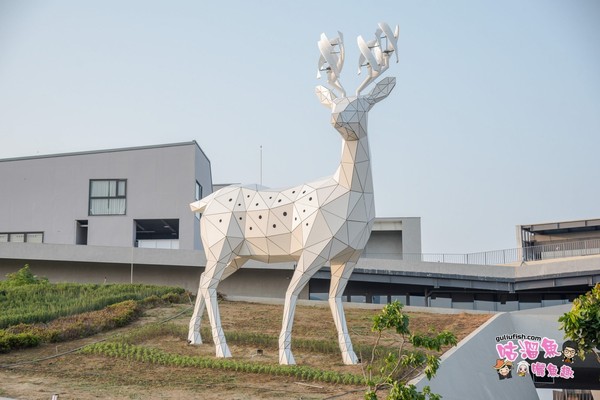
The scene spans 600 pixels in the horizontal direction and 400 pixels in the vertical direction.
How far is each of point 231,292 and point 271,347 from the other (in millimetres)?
15243

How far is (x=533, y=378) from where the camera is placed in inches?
946

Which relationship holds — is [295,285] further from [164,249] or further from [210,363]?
[164,249]

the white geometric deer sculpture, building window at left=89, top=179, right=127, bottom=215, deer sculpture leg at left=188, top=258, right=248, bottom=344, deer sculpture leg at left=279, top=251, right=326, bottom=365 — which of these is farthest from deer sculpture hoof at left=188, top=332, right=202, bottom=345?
building window at left=89, top=179, right=127, bottom=215

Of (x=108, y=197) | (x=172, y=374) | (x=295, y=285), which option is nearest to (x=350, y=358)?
(x=295, y=285)

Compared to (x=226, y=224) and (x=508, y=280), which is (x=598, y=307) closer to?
(x=226, y=224)

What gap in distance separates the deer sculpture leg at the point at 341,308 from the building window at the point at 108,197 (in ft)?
73.8

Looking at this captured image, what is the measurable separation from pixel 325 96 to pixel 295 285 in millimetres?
4919

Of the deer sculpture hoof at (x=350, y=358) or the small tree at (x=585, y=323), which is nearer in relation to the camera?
the small tree at (x=585, y=323)

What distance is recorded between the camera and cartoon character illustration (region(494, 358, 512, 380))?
2026 centimetres

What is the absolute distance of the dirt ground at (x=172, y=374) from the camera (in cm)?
1644

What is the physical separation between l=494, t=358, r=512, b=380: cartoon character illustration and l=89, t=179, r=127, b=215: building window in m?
24.4

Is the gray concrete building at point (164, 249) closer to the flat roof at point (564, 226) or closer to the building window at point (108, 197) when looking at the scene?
the building window at point (108, 197)

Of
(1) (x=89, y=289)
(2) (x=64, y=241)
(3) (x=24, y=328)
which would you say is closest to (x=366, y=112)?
(3) (x=24, y=328)

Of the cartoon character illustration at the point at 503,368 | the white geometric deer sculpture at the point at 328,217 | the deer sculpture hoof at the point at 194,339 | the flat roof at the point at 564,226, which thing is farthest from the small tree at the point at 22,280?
the flat roof at the point at 564,226
